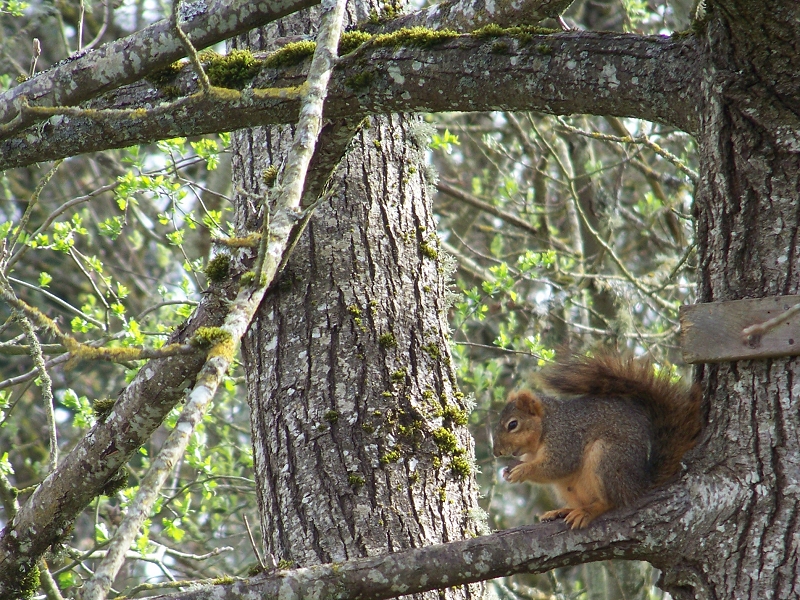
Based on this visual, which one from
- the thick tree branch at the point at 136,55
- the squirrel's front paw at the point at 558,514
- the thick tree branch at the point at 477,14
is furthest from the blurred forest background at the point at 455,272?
the thick tree branch at the point at 477,14

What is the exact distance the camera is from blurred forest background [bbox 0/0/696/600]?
3832 millimetres

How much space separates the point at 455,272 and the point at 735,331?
2423 mm

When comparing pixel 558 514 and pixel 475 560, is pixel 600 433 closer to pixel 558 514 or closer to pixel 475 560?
pixel 558 514

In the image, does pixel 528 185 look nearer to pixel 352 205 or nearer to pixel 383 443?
pixel 352 205

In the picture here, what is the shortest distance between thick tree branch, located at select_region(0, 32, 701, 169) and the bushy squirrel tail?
2.50 feet

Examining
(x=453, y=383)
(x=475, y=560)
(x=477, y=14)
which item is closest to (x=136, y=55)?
(x=477, y=14)

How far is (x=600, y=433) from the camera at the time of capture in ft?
8.34

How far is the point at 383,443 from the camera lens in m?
2.41

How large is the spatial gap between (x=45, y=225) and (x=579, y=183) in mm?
3990

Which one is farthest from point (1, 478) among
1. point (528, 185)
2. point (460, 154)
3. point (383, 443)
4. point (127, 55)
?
point (460, 154)

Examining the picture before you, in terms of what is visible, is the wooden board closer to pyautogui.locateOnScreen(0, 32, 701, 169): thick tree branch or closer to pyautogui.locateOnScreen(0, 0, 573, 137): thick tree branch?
pyautogui.locateOnScreen(0, 32, 701, 169): thick tree branch

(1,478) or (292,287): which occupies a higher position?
(292,287)

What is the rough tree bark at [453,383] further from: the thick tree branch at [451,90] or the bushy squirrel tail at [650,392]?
the bushy squirrel tail at [650,392]

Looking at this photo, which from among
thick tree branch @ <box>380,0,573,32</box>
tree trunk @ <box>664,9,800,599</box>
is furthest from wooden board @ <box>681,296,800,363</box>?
thick tree branch @ <box>380,0,573,32</box>
